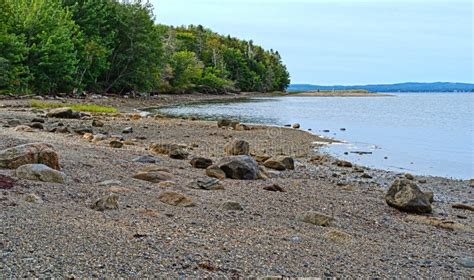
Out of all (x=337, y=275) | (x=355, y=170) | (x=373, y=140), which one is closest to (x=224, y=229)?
(x=337, y=275)

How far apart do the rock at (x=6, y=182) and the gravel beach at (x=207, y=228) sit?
0.15 ft

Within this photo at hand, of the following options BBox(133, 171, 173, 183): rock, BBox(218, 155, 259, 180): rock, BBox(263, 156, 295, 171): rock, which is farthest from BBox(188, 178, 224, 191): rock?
BBox(263, 156, 295, 171): rock

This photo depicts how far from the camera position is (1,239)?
189 inches

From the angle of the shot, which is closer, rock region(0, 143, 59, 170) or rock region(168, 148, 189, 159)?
rock region(0, 143, 59, 170)

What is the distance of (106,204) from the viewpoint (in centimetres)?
670

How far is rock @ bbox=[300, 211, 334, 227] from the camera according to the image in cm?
746

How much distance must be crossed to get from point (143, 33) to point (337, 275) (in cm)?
5354

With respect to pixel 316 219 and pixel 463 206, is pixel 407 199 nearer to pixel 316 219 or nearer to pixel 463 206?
pixel 463 206

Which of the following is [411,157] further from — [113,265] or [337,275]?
[113,265]

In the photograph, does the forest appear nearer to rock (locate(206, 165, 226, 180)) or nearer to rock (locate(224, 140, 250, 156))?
rock (locate(224, 140, 250, 156))

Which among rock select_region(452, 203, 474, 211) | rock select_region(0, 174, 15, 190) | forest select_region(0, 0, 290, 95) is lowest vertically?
rock select_region(452, 203, 474, 211)

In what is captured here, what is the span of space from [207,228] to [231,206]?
135 cm

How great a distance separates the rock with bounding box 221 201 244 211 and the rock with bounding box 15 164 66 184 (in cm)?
232

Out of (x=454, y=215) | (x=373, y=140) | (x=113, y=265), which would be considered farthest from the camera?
(x=373, y=140)
